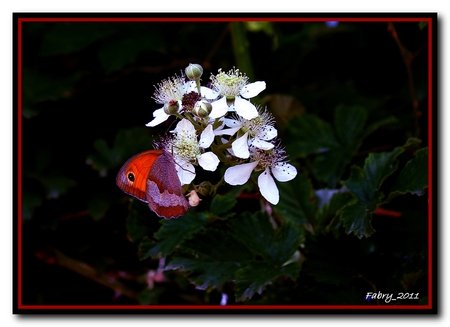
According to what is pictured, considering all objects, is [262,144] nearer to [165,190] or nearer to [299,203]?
[165,190]

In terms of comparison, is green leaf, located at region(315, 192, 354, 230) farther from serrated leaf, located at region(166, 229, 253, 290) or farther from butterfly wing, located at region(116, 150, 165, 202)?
butterfly wing, located at region(116, 150, 165, 202)

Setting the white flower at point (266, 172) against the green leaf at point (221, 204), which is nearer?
the white flower at point (266, 172)

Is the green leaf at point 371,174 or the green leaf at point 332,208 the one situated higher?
the green leaf at point 371,174

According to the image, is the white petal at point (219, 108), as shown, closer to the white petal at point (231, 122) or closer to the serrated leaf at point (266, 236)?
the white petal at point (231, 122)

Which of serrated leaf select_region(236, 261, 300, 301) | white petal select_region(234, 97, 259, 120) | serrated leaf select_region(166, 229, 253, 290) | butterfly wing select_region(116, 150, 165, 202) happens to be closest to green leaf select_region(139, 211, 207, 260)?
serrated leaf select_region(166, 229, 253, 290)

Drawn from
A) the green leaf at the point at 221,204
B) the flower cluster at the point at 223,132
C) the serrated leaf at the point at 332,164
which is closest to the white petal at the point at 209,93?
the flower cluster at the point at 223,132

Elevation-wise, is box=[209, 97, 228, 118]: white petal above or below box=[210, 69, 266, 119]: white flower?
below

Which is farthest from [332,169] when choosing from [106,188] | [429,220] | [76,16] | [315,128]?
[76,16]

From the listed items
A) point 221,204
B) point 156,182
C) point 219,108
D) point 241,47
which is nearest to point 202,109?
point 219,108
